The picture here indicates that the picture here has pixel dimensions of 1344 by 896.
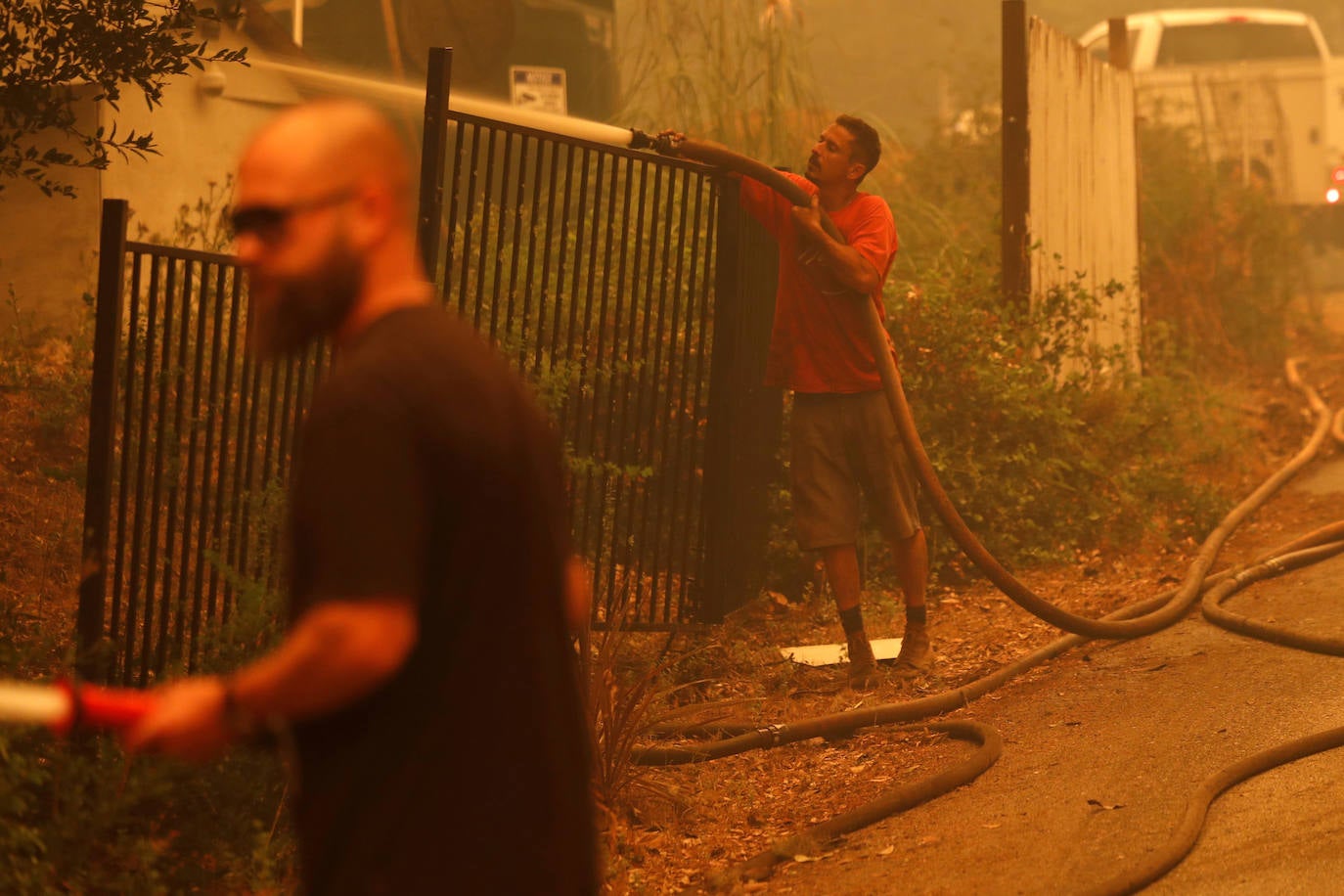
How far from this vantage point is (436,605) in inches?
79.8

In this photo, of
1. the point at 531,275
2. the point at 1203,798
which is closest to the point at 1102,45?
the point at 531,275

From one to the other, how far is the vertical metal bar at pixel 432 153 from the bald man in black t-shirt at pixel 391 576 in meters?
2.43

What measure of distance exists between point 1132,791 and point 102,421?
9.65 ft

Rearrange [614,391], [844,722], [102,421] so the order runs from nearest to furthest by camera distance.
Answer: [102,421], [844,722], [614,391]

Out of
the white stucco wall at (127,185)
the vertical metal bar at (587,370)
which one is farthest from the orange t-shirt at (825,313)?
the white stucco wall at (127,185)

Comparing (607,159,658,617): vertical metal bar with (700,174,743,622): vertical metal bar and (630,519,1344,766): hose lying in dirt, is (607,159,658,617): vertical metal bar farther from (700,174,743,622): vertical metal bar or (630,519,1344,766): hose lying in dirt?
(630,519,1344,766): hose lying in dirt

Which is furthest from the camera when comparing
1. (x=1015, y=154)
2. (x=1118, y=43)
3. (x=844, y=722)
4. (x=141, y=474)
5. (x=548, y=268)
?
(x=1118, y=43)

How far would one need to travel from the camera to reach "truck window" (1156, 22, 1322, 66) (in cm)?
1877

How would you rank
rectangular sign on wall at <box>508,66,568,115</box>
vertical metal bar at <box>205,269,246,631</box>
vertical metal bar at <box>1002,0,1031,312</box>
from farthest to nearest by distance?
rectangular sign on wall at <box>508,66,568,115</box> < vertical metal bar at <box>1002,0,1031,312</box> < vertical metal bar at <box>205,269,246,631</box>

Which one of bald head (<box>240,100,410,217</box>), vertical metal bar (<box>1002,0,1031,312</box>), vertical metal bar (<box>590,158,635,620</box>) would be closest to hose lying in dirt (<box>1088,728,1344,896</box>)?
vertical metal bar (<box>590,158,635,620</box>)

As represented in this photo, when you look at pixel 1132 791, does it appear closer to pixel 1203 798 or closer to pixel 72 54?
pixel 1203 798

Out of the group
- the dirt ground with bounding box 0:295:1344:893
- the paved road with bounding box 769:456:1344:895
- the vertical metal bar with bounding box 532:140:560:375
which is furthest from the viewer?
the vertical metal bar with bounding box 532:140:560:375

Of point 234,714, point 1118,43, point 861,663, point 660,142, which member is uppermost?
point 1118,43

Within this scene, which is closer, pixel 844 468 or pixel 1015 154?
pixel 844 468
